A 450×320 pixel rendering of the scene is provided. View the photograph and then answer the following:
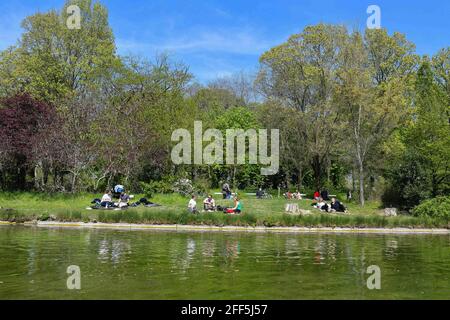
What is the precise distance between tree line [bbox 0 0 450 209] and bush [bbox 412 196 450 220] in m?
2.69

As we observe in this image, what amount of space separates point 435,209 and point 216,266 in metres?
19.0

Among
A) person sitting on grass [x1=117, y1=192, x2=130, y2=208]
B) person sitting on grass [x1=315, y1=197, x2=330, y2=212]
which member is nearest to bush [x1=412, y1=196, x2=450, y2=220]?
person sitting on grass [x1=315, y1=197, x2=330, y2=212]

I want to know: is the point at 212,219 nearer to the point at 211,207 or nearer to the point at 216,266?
the point at 211,207

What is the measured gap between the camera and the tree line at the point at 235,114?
3584 centimetres

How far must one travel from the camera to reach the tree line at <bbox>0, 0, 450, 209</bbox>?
35.8m

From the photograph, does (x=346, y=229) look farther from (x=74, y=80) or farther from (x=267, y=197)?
(x=74, y=80)

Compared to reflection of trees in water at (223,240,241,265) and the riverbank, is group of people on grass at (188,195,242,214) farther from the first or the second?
reflection of trees in water at (223,240,241,265)

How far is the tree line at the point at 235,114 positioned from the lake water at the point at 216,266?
1441cm

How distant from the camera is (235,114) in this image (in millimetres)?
53156

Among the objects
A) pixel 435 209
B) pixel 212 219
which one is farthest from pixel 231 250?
pixel 435 209

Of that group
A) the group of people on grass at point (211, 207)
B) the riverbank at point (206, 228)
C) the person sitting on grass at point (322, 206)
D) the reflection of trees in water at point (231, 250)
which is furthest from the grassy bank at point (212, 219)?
the reflection of trees in water at point (231, 250)

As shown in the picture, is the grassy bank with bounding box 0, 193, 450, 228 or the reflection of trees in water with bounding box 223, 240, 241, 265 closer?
the reflection of trees in water with bounding box 223, 240, 241, 265

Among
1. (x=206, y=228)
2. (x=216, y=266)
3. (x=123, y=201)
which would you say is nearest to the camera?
(x=216, y=266)

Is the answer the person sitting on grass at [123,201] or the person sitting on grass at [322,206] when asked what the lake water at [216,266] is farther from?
the person sitting on grass at [322,206]
